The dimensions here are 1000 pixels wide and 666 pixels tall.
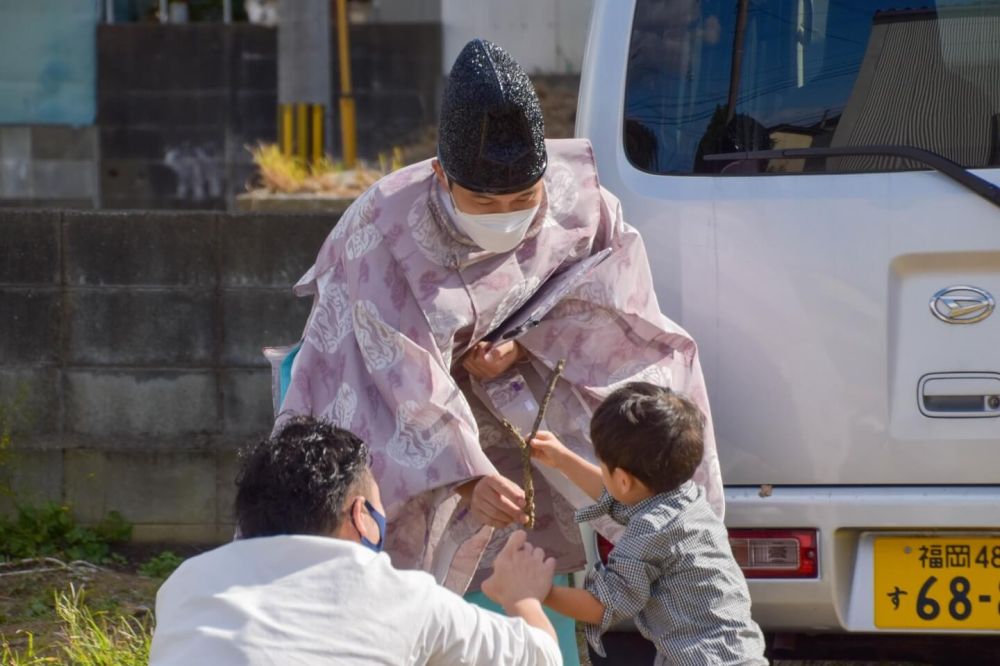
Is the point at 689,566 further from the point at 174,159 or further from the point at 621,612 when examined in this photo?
the point at 174,159

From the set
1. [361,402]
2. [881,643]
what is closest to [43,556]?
[361,402]

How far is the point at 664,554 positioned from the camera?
2.61 metres

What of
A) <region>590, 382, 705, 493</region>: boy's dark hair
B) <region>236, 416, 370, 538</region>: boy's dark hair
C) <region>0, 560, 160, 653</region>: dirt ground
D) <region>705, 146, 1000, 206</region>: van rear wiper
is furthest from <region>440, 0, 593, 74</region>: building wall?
<region>236, 416, 370, 538</region>: boy's dark hair

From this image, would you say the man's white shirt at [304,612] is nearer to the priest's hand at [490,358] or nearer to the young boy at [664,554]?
the young boy at [664,554]

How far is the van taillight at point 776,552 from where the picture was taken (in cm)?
304

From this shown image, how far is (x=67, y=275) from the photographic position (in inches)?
211

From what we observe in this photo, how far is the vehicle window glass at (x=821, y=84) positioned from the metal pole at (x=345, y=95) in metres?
8.20

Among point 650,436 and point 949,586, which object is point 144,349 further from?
point 949,586

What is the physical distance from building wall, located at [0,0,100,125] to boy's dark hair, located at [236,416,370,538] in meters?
10.4

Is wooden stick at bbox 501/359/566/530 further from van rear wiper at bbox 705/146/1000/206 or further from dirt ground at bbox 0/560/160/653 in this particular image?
dirt ground at bbox 0/560/160/653

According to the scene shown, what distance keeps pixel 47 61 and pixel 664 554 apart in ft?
34.5

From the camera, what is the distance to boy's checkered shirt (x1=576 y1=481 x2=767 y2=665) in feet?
8.52

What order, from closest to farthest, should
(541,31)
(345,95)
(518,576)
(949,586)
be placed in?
(518,576) < (949,586) < (541,31) < (345,95)

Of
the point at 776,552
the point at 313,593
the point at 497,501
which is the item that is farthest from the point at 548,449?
the point at 313,593
